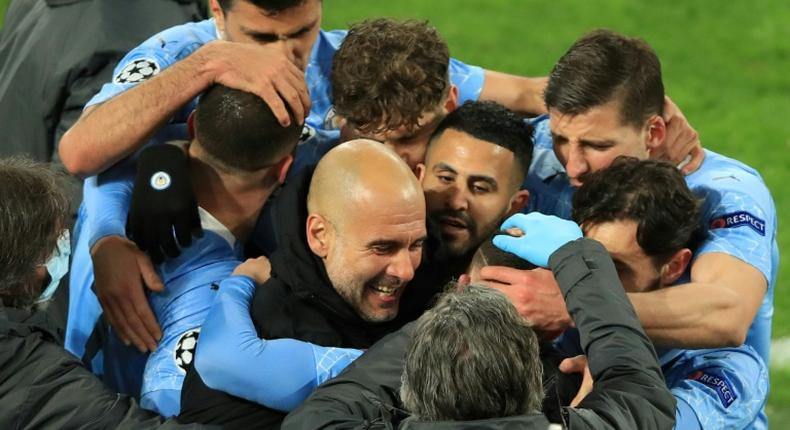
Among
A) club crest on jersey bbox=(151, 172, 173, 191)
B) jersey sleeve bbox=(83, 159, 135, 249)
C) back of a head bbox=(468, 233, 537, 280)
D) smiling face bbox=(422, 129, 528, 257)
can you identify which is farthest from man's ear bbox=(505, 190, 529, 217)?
jersey sleeve bbox=(83, 159, 135, 249)

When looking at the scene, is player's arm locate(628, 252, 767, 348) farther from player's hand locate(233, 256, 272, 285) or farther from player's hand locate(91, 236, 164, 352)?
player's hand locate(91, 236, 164, 352)

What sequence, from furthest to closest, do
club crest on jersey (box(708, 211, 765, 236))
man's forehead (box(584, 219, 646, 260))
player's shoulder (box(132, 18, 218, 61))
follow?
player's shoulder (box(132, 18, 218, 61)), club crest on jersey (box(708, 211, 765, 236)), man's forehead (box(584, 219, 646, 260))

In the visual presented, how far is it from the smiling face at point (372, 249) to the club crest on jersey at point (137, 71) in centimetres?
119

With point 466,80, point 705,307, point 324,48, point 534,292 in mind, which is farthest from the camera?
point 466,80

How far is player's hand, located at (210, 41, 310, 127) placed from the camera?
427 centimetres

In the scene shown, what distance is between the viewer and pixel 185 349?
4.36 metres

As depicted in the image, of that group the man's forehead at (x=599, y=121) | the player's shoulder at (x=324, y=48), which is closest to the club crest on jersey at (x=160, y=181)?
the player's shoulder at (x=324, y=48)

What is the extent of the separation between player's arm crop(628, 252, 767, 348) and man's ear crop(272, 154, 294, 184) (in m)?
1.15

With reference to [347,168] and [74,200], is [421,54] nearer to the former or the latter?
[347,168]

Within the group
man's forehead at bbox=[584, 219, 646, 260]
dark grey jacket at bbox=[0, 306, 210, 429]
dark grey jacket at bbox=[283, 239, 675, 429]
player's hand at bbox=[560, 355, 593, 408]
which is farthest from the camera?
man's forehead at bbox=[584, 219, 646, 260]

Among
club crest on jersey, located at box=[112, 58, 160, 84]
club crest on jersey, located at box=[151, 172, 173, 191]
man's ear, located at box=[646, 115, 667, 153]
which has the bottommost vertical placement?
club crest on jersey, located at box=[112, 58, 160, 84]

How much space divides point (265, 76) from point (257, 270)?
61cm

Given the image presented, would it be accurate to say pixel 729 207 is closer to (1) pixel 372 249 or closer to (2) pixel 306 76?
(1) pixel 372 249

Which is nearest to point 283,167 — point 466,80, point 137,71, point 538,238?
point 137,71
